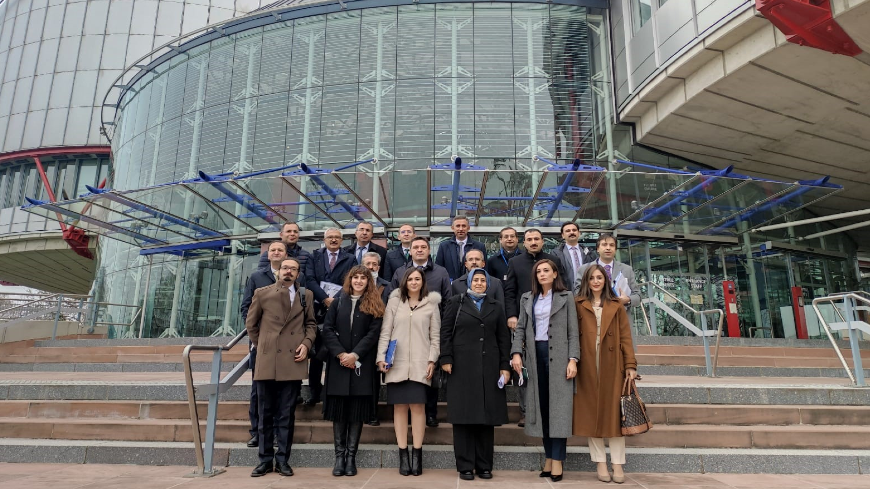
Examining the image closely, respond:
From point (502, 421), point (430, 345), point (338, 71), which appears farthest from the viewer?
point (338, 71)

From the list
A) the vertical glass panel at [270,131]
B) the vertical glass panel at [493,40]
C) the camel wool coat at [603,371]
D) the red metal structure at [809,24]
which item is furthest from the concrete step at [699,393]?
the vertical glass panel at [493,40]

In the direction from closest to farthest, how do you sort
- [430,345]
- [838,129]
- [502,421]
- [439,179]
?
1. [502,421]
2. [430,345]
3. [439,179]
4. [838,129]

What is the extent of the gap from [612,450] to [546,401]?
608mm

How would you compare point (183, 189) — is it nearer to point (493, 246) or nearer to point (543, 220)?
point (493, 246)

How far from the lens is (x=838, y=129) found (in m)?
12.4

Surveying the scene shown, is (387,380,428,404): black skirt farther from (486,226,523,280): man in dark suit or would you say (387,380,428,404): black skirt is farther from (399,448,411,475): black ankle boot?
(486,226,523,280): man in dark suit

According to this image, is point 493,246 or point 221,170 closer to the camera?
point 493,246

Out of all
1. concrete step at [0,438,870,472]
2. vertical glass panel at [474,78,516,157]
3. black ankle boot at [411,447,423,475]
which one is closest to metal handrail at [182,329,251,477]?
concrete step at [0,438,870,472]

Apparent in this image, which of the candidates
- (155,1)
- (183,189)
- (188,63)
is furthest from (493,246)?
(155,1)

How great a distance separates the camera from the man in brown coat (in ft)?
14.2

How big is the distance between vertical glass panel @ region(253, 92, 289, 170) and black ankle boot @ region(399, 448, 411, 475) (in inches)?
434

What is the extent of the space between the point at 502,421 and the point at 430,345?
847 millimetres

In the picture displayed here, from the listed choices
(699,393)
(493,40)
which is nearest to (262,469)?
(699,393)

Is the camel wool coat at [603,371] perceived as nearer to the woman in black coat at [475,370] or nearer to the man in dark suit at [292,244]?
the woman in black coat at [475,370]
